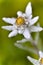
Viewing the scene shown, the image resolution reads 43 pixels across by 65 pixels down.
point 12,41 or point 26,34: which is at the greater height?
point 12,41

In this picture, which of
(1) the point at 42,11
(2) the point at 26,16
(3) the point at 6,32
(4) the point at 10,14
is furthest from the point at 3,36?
(2) the point at 26,16

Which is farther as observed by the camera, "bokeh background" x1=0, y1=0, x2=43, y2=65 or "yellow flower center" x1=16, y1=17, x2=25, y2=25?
"bokeh background" x1=0, y1=0, x2=43, y2=65

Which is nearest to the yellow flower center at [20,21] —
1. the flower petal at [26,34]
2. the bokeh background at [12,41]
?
the flower petal at [26,34]

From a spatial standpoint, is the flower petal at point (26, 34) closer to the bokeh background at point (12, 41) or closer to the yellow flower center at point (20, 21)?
the yellow flower center at point (20, 21)

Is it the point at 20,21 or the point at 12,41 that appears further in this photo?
the point at 12,41

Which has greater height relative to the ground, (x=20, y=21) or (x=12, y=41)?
(x=12, y=41)

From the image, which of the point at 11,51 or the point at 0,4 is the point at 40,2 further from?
the point at 11,51

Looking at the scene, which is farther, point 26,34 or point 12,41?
point 12,41

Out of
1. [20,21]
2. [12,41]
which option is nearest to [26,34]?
[20,21]

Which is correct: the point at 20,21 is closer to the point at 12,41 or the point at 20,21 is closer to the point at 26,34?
the point at 26,34

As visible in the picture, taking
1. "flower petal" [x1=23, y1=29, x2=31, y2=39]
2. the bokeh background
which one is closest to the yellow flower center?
"flower petal" [x1=23, y1=29, x2=31, y2=39]

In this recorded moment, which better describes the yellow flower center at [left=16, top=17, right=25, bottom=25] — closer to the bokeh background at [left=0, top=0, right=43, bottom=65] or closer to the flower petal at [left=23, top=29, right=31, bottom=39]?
the flower petal at [left=23, top=29, right=31, bottom=39]
